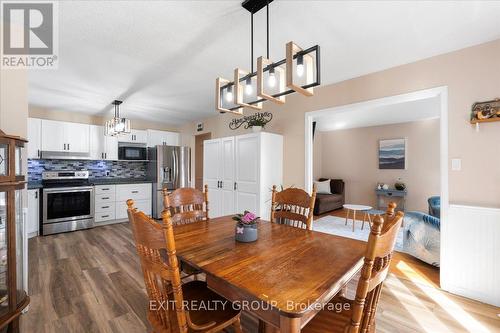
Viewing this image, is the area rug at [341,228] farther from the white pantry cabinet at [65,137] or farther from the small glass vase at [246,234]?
the white pantry cabinet at [65,137]

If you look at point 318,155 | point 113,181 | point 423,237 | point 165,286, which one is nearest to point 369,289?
point 165,286

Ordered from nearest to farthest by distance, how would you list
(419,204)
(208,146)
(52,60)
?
(52,60), (208,146), (419,204)

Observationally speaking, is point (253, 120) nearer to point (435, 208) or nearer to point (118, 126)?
point (118, 126)

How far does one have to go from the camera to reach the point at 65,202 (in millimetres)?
4160

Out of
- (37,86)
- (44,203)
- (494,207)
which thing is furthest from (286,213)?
(44,203)

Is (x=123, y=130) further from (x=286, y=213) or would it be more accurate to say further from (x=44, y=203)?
(x=286, y=213)

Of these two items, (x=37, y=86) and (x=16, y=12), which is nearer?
(x=16, y=12)

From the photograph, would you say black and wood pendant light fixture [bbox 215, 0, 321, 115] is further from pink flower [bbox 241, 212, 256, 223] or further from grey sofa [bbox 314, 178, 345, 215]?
grey sofa [bbox 314, 178, 345, 215]

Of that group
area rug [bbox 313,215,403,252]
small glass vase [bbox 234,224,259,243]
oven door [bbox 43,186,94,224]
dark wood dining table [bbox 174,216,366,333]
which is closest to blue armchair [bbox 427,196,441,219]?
area rug [bbox 313,215,403,252]

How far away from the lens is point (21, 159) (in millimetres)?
1906

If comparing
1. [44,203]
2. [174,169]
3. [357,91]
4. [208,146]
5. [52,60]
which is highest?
[52,60]

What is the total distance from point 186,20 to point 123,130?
94.3 inches

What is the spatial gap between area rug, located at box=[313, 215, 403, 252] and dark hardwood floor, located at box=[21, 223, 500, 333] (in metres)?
0.89

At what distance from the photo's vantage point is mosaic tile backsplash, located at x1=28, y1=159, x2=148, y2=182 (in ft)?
14.6
